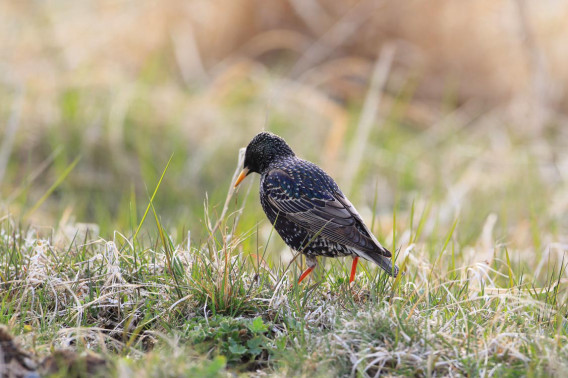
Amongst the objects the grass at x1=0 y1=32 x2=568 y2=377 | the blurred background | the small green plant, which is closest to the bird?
the grass at x1=0 y1=32 x2=568 y2=377

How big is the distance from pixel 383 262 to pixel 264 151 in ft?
3.79

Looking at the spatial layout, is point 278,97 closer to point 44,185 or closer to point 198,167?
point 198,167

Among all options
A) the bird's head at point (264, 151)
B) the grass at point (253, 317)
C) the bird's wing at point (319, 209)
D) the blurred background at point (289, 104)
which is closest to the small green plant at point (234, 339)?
the grass at point (253, 317)

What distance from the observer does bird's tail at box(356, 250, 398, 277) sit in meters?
3.57

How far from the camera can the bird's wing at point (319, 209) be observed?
12.4 ft

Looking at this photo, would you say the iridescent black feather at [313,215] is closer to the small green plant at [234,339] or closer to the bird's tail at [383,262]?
the bird's tail at [383,262]

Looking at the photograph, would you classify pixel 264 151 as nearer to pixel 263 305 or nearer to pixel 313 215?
pixel 313 215

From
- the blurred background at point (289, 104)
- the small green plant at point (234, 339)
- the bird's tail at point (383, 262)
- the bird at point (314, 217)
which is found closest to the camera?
the small green plant at point (234, 339)

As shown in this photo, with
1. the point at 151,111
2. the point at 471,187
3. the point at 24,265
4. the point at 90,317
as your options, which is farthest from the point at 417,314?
the point at 151,111

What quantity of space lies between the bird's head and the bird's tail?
963mm

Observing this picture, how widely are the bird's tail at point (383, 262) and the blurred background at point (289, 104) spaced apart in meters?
→ 1.46

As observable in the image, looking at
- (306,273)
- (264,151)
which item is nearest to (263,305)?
(306,273)

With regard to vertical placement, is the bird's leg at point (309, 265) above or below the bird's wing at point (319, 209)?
below

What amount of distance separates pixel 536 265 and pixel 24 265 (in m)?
3.44
